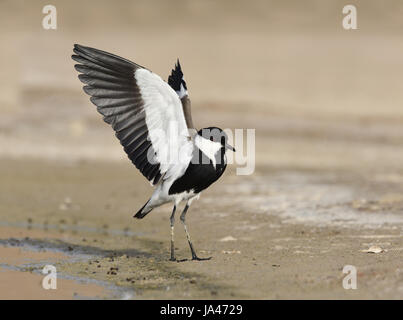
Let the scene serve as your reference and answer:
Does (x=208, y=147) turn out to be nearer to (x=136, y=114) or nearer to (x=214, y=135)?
(x=214, y=135)

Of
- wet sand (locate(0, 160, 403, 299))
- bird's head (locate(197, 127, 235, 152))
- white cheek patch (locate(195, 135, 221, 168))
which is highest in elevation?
bird's head (locate(197, 127, 235, 152))

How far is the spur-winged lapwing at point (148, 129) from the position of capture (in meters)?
8.09

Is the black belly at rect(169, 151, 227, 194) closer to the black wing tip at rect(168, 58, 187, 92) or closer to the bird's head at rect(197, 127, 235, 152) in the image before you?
the bird's head at rect(197, 127, 235, 152)

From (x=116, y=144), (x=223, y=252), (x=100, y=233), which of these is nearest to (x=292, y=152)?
(x=116, y=144)

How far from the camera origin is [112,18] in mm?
29953

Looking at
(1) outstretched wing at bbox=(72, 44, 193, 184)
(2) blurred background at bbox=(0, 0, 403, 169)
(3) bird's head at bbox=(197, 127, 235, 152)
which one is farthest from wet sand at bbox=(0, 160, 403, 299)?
(2) blurred background at bbox=(0, 0, 403, 169)

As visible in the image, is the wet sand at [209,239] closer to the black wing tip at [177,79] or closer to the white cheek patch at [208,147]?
the white cheek patch at [208,147]

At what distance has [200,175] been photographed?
8188mm

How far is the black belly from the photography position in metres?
8.16

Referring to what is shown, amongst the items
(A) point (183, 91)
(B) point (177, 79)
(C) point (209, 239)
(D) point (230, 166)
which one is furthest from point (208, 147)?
(D) point (230, 166)

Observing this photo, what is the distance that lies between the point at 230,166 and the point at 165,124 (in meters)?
7.60

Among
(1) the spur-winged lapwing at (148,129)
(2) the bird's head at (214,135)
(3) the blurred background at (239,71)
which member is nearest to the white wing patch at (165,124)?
(1) the spur-winged lapwing at (148,129)

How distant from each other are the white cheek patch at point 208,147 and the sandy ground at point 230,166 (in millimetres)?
1024
